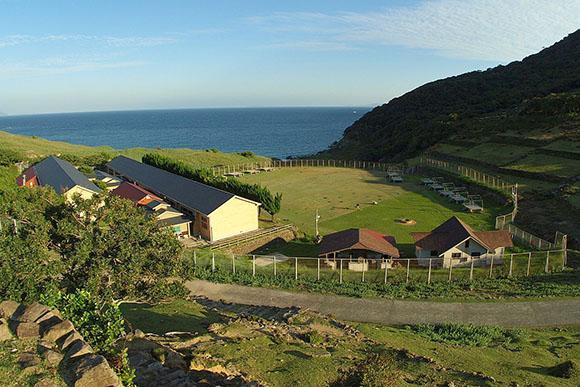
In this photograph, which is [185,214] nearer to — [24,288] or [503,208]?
[24,288]

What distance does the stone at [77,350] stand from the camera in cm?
1107

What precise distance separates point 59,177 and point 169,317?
4025cm

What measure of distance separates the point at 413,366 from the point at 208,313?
1218 cm

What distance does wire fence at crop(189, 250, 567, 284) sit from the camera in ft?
111

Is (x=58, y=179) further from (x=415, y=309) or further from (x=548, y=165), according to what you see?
(x=548, y=165)

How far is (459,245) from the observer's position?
37062mm

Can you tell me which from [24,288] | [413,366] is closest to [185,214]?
[24,288]

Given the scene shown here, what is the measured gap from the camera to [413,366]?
57.6ft

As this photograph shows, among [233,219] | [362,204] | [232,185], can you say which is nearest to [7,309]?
[233,219]

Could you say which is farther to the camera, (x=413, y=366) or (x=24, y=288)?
(x=413, y=366)

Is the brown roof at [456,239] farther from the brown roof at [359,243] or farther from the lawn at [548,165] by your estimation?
the lawn at [548,165]

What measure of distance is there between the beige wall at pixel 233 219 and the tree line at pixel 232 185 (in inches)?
146

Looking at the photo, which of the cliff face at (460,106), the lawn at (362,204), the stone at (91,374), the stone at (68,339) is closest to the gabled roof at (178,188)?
the lawn at (362,204)

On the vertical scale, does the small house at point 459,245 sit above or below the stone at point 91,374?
below
